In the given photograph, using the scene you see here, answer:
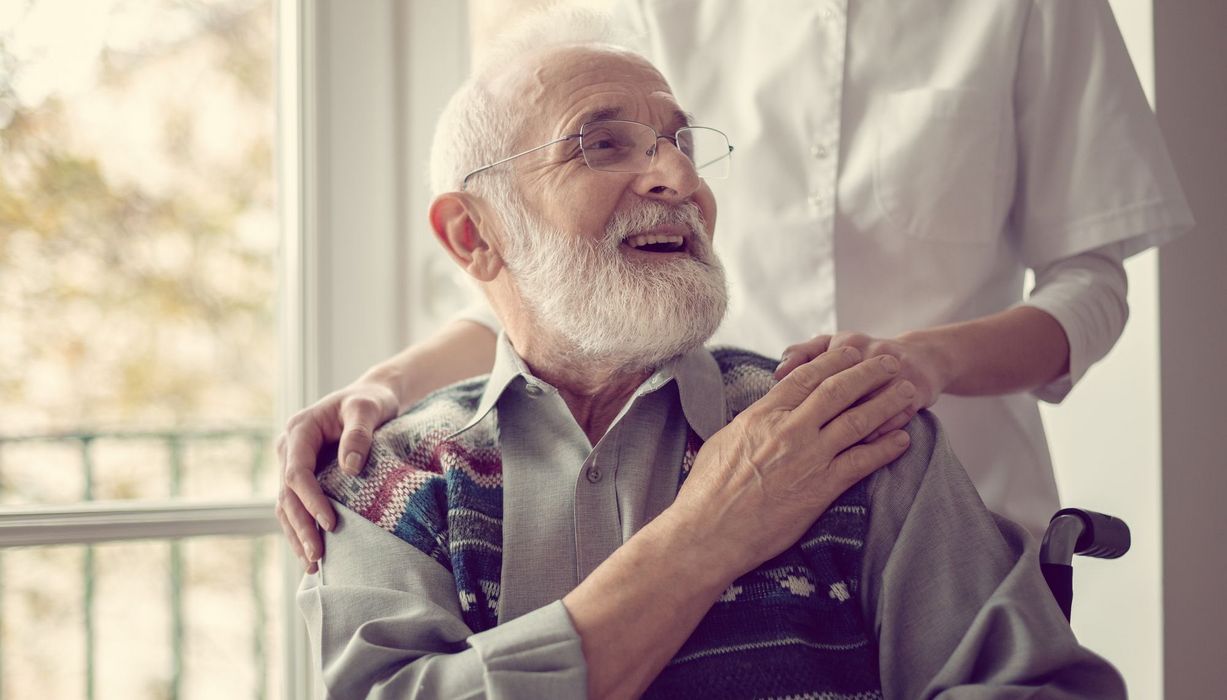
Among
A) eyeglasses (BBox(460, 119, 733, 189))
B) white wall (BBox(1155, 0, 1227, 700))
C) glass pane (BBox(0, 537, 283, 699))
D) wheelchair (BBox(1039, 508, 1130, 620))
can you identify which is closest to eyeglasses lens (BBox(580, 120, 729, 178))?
eyeglasses (BBox(460, 119, 733, 189))

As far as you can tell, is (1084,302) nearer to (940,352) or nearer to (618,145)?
(940,352)

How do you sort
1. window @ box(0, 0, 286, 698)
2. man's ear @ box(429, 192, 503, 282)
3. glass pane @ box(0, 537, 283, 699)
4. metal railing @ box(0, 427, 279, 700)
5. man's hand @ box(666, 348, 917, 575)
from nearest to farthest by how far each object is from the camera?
man's hand @ box(666, 348, 917, 575)
man's ear @ box(429, 192, 503, 282)
metal railing @ box(0, 427, 279, 700)
window @ box(0, 0, 286, 698)
glass pane @ box(0, 537, 283, 699)

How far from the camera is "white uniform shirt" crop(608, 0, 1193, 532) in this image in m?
1.55

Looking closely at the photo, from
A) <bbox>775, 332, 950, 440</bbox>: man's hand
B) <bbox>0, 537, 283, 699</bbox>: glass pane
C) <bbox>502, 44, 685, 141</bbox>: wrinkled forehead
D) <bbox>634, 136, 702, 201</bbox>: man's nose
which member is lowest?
<bbox>0, 537, 283, 699</bbox>: glass pane

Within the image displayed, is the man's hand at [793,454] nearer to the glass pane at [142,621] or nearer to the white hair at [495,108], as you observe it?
the white hair at [495,108]

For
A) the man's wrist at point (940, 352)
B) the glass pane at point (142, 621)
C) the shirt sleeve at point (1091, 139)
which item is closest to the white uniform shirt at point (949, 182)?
the shirt sleeve at point (1091, 139)

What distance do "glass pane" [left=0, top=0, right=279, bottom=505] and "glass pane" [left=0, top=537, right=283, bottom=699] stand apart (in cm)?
21

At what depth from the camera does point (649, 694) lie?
1.15 metres

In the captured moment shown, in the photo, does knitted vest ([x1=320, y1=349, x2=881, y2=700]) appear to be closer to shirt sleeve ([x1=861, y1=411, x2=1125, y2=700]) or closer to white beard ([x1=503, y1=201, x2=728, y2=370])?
shirt sleeve ([x1=861, y1=411, x2=1125, y2=700])

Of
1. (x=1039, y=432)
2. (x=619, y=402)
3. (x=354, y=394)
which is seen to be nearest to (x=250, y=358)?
(x=354, y=394)

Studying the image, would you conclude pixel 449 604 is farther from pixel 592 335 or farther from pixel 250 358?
pixel 250 358

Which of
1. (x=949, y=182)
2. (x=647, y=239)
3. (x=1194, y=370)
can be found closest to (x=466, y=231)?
(x=647, y=239)

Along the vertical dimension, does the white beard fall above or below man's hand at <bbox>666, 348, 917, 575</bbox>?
above

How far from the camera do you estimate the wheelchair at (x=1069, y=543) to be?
118 cm
